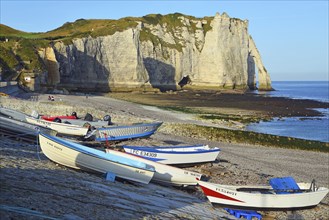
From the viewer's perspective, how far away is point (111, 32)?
79875 millimetres

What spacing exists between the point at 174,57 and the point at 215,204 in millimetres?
84339

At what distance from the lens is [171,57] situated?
93.8 meters

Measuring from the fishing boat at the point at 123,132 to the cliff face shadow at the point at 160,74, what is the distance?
69.2 m

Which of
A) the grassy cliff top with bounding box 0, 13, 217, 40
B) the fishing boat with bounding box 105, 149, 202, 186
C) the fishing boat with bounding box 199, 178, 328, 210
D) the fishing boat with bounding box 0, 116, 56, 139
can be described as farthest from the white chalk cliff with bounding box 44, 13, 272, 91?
the fishing boat with bounding box 199, 178, 328, 210

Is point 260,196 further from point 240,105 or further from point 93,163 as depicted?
point 240,105

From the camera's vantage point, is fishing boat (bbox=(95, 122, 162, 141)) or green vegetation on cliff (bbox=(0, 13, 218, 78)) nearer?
fishing boat (bbox=(95, 122, 162, 141))

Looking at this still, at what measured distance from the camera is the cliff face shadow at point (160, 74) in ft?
296

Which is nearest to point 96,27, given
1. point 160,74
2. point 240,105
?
point 160,74

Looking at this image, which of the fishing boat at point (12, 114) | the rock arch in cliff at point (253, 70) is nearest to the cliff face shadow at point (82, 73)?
the fishing boat at point (12, 114)

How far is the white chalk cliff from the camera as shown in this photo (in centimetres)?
7688

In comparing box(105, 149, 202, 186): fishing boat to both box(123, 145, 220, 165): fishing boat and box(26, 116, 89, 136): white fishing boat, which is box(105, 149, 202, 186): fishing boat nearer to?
box(123, 145, 220, 165): fishing boat

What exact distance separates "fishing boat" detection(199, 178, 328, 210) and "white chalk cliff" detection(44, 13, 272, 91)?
6266cm

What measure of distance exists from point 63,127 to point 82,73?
5790 cm

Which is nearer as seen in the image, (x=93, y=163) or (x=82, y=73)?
(x=93, y=163)
